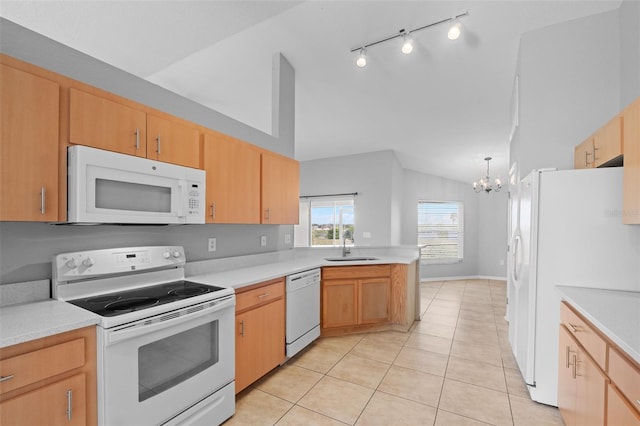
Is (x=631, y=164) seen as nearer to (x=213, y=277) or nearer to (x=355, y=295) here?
(x=355, y=295)

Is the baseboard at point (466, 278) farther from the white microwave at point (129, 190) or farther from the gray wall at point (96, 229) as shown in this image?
the white microwave at point (129, 190)

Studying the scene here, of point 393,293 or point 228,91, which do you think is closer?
point 393,293

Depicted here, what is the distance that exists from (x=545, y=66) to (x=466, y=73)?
718 mm

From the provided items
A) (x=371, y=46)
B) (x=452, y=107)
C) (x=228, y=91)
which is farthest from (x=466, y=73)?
(x=228, y=91)

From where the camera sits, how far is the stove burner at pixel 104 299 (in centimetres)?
155

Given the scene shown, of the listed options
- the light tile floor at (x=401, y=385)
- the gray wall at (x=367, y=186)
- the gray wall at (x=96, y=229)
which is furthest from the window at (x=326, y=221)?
the gray wall at (x=96, y=229)

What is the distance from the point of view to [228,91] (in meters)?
3.87

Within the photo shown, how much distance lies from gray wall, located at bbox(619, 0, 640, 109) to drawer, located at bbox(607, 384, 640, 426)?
2.17 m

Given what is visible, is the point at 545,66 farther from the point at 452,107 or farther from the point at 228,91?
the point at 228,91

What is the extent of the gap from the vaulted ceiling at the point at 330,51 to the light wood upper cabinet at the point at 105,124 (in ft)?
4.17

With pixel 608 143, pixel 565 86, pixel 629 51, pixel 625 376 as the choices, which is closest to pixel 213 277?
pixel 625 376

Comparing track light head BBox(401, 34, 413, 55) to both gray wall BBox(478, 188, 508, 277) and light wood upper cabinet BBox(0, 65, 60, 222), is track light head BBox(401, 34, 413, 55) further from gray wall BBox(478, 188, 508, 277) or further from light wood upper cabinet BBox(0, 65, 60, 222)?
gray wall BBox(478, 188, 508, 277)

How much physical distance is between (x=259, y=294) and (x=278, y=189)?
1.13 metres

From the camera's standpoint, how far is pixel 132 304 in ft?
4.98
